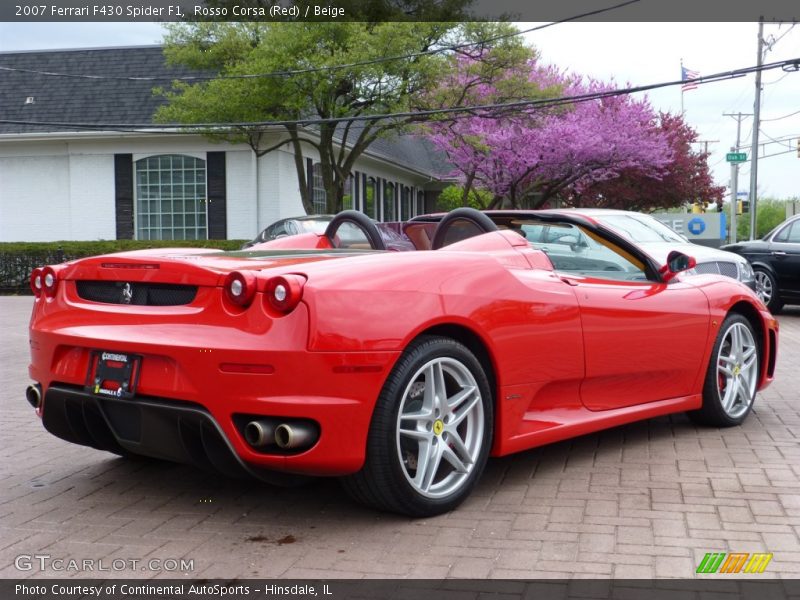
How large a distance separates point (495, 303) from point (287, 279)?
3.48 ft

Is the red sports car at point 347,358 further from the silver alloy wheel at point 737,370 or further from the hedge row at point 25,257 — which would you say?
the hedge row at point 25,257

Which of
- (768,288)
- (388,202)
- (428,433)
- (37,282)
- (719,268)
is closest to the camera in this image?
(428,433)

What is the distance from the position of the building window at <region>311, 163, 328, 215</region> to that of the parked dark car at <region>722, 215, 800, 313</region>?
13.2 m

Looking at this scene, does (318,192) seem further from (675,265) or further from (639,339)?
(639,339)

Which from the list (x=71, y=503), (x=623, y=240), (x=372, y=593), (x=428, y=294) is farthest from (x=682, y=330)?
(x=71, y=503)

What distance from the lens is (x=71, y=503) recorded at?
14.1 feet

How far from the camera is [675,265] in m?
5.40

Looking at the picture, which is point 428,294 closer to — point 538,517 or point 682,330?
point 538,517

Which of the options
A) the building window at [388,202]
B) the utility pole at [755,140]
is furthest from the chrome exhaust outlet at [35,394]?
the utility pole at [755,140]

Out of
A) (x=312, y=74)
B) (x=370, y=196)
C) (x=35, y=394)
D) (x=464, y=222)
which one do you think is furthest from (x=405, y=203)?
(x=35, y=394)

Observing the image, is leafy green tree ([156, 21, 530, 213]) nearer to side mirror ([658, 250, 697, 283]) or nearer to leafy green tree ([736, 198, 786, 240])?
side mirror ([658, 250, 697, 283])

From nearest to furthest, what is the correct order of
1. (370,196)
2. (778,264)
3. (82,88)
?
(778,264)
(82,88)
(370,196)

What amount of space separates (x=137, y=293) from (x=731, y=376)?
3707mm

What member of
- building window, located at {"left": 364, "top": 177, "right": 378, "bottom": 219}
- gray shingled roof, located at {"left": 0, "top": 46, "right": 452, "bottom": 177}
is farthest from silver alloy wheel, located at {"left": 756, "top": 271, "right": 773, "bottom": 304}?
building window, located at {"left": 364, "top": 177, "right": 378, "bottom": 219}
